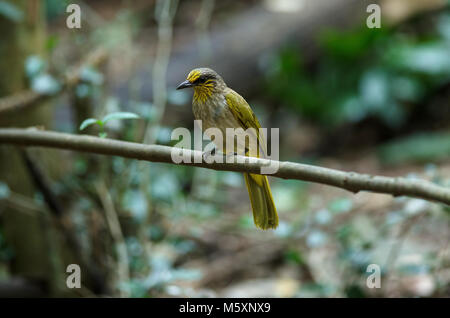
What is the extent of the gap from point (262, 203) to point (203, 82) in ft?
1.70

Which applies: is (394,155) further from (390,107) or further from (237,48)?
(237,48)

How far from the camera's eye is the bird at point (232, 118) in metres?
1.89

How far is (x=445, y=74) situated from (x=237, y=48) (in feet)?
7.46

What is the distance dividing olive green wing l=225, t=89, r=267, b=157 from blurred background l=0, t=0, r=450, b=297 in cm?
83

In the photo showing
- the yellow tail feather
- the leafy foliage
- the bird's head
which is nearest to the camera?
the bird's head

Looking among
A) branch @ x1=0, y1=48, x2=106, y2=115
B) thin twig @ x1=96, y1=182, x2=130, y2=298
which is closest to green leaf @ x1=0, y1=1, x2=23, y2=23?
branch @ x1=0, y1=48, x2=106, y2=115

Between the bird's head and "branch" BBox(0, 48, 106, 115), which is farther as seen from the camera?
"branch" BBox(0, 48, 106, 115)

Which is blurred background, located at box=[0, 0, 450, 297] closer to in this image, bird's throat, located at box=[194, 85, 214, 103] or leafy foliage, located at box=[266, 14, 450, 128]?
leafy foliage, located at box=[266, 14, 450, 128]

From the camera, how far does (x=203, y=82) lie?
1798 millimetres

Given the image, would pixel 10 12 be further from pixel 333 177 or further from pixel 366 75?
pixel 366 75

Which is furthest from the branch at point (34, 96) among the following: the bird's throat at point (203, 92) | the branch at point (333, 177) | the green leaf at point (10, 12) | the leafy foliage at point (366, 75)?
the leafy foliage at point (366, 75)

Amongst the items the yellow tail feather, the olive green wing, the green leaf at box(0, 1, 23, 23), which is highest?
the green leaf at box(0, 1, 23, 23)

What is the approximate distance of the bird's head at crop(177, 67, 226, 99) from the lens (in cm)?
173

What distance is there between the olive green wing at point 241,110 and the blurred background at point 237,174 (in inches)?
32.7
